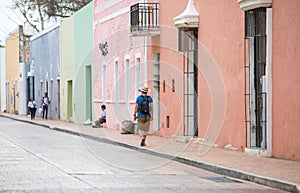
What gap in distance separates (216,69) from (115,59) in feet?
40.3

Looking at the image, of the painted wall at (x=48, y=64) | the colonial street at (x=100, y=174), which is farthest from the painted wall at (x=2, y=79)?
the colonial street at (x=100, y=174)

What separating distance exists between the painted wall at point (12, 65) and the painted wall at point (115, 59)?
1116 inches

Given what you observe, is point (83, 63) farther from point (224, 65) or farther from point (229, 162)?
point (229, 162)

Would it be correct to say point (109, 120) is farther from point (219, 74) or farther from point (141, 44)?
point (219, 74)

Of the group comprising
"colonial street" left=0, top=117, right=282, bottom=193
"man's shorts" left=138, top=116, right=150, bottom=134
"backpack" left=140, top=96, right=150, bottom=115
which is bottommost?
"colonial street" left=0, top=117, right=282, bottom=193

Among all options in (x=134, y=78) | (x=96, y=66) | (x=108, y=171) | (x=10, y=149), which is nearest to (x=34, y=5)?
(x=96, y=66)

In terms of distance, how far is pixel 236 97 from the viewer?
19156mm

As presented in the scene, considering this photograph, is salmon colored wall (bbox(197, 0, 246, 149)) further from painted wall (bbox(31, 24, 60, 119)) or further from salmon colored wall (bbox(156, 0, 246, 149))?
painted wall (bbox(31, 24, 60, 119))

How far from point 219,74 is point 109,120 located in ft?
44.2

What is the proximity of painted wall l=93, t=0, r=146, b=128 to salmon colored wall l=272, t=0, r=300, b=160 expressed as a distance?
11.3 meters

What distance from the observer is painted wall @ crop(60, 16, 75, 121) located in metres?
42.2

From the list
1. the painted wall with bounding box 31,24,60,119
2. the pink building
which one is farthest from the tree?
the pink building

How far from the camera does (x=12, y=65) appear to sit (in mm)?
66562

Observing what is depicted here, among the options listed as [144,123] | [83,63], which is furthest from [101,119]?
[144,123]
